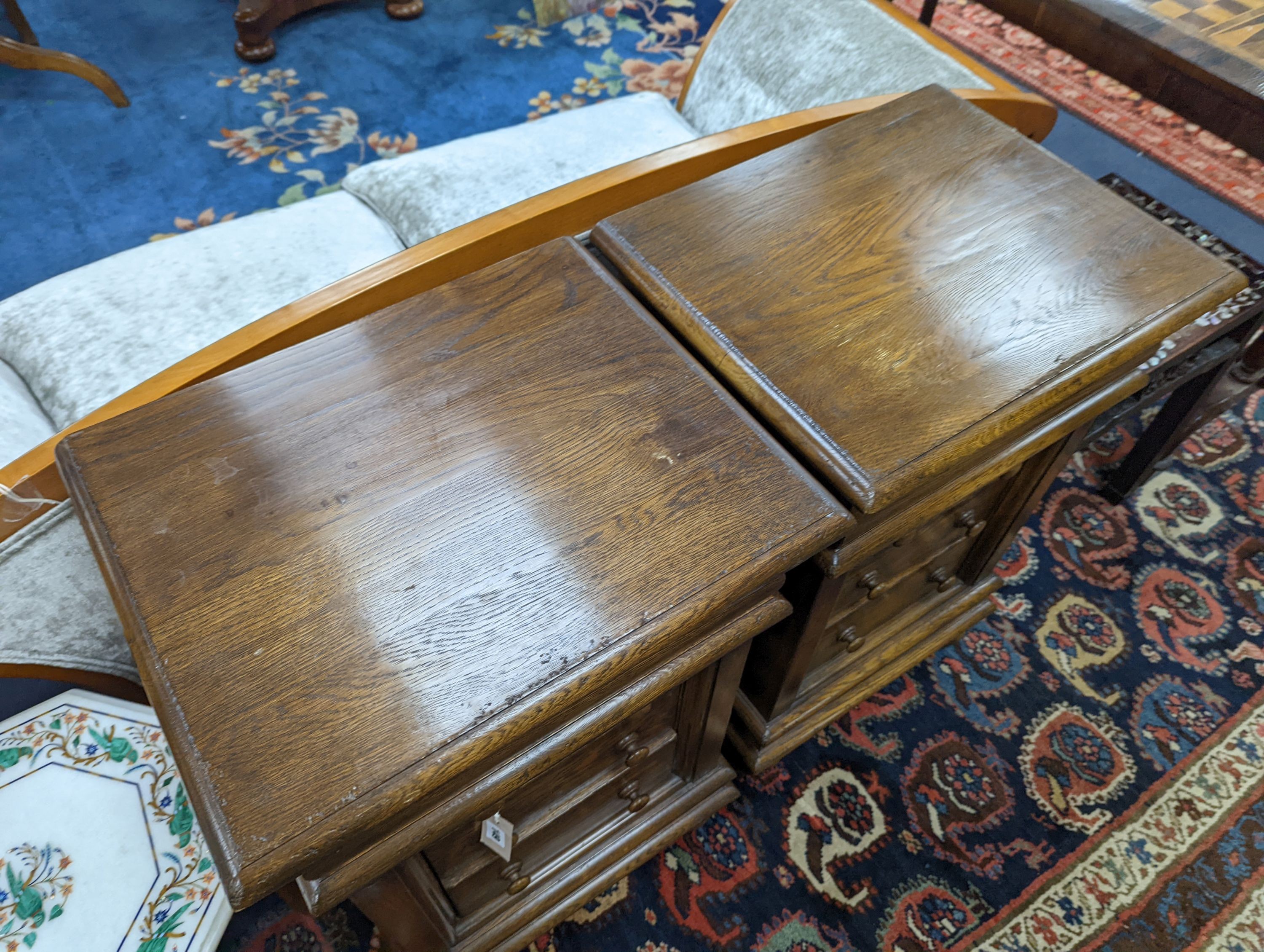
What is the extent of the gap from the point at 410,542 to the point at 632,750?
37 cm

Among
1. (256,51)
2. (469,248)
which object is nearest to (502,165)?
(469,248)

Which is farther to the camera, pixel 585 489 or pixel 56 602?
pixel 56 602

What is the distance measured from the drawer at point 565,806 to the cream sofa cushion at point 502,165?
96 cm

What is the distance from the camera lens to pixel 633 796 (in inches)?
37.6

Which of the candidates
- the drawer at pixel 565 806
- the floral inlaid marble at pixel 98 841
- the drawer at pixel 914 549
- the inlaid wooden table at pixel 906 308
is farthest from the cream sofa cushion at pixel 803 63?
the floral inlaid marble at pixel 98 841

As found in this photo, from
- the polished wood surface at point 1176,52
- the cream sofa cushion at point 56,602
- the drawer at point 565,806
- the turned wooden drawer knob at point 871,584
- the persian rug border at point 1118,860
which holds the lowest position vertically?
the persian rug border at point 1118,860

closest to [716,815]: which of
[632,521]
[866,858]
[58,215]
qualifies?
[866,858]

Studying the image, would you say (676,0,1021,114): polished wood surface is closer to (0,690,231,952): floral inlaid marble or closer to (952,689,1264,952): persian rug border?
(952,689,1264,952): persian rug border

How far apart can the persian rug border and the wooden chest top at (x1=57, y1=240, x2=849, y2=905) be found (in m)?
0.78

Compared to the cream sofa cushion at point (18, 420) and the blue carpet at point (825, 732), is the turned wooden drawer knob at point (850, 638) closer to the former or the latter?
the blue carpet at point (825, 732)

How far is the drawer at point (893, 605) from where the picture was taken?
101 centimetres

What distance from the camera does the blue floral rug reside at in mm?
1942

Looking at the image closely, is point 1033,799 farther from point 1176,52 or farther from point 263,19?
point 263,19

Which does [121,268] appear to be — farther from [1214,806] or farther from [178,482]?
[1214,806]
